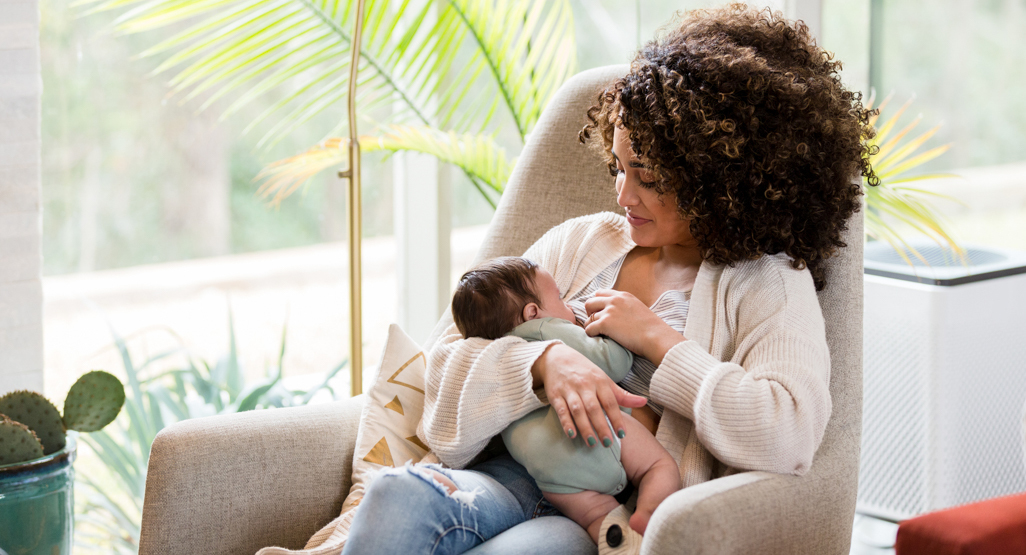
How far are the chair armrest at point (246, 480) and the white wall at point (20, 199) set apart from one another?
2.81 ft

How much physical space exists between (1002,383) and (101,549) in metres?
2.19

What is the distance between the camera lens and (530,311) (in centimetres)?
132

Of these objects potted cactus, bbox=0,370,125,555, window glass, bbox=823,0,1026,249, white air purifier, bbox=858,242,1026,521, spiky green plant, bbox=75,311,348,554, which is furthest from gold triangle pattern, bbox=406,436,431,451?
window glass, bbox=823,0,1026,249

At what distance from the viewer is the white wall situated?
186 cm

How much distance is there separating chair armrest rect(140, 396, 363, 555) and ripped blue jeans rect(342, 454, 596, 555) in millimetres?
233

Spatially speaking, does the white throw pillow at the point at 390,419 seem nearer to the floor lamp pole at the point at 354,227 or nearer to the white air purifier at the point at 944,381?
the floor lamp pole at the point at 354,227

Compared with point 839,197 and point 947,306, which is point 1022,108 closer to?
point 947,306

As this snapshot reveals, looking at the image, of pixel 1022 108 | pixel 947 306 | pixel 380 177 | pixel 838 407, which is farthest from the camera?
pixel 1022 108

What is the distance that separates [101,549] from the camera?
2.23m

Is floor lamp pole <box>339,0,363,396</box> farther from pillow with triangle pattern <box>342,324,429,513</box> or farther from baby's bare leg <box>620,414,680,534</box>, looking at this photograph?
baby's bare leg <box>620,414,680,534</box>

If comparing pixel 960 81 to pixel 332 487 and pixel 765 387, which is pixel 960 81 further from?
pixel 332 487

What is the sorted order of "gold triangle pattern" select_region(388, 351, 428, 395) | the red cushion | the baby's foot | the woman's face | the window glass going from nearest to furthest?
the red cushion < the baby's foot < the woman's face < "gold triangle pattern" select_region(388, 351, 428, 395) < the window glass

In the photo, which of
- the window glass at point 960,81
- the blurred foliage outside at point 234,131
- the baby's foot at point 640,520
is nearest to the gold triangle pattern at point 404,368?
the baby's foot at point 640,520

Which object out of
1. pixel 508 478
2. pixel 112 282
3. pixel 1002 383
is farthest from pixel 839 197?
pixel 112 282
